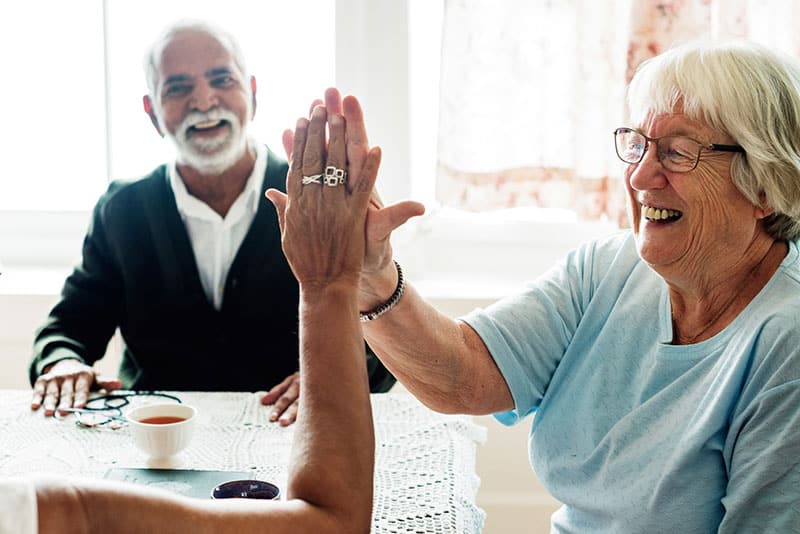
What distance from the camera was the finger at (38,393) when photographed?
184 cm

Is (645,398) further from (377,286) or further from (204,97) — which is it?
(204,97)

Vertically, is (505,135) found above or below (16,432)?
above

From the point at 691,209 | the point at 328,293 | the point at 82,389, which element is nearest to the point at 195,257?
the point at 82,389

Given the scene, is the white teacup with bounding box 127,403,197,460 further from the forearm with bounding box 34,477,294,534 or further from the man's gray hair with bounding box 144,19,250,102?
the man's gray hair with bounding box 144,19,250,102

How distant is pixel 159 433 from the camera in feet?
5.00

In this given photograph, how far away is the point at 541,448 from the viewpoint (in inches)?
61.7

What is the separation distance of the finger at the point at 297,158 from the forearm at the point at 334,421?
24cm

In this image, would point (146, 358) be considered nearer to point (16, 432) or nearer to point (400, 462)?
point (16, 432)

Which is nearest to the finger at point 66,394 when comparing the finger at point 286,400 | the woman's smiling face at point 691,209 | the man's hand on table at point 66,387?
the man's hand on table at point 66,387

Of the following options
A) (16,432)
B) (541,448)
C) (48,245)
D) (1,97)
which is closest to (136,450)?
(16,432)

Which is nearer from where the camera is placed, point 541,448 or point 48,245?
point 541,448

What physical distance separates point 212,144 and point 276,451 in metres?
0.98

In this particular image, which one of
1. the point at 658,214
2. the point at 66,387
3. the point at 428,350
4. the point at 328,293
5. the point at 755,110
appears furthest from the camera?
the point at 66,387

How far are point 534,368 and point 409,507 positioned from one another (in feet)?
1.07
